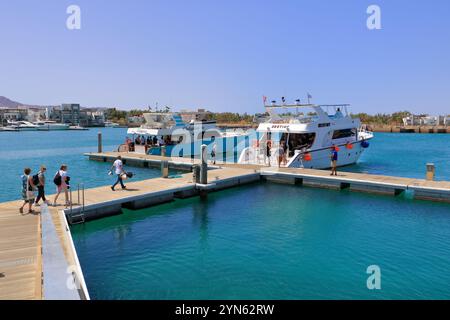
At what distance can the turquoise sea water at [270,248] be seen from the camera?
909 centimetres

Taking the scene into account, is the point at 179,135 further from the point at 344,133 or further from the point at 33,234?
the point at 33,234

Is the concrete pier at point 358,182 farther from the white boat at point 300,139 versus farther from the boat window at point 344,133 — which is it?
the boat window at point 344,133

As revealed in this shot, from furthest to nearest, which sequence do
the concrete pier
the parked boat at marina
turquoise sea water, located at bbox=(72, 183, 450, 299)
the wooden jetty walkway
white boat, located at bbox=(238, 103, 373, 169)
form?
the parked boat at marina → white boat, located at bbox=(238, 103, 373, 169) → the concrete pier → turquoise sea water, located at bbox=(72, 183, 450, 299) → the wooden jetty walkway

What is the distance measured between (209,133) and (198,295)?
110 feet

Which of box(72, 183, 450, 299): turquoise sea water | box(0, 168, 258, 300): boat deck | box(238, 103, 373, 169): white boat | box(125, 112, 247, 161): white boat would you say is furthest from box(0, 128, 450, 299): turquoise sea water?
box(125, 112, 247, 161): white boat

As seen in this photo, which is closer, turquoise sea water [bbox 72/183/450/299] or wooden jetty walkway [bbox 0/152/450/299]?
wooden jetty walkway [bbox 0/152/450/299]

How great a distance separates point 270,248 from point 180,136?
26899 mm

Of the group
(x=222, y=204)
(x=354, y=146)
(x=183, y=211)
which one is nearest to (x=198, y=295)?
(x=183, y=211)

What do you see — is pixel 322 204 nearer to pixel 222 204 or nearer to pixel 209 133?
pixel 222 204

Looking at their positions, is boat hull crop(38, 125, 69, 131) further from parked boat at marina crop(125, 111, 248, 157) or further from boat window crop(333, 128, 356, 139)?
boat window crop(333, 128, 356, 139)

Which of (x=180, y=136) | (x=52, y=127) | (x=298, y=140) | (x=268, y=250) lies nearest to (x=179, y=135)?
Answer: (x=180, y=136)

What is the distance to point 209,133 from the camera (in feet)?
137

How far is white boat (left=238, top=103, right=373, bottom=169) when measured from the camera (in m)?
26.0

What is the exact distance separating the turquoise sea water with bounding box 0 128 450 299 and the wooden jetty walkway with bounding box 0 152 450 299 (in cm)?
62
